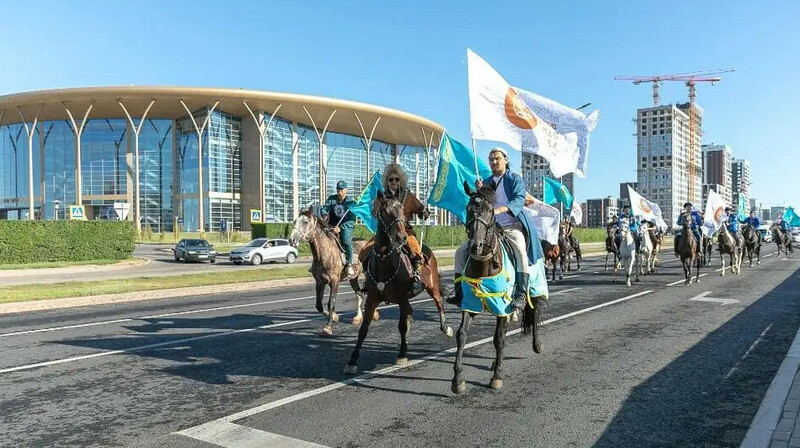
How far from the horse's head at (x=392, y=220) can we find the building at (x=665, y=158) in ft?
460

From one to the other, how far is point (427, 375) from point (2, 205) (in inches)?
4070

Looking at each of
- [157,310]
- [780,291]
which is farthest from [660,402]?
[780,291]

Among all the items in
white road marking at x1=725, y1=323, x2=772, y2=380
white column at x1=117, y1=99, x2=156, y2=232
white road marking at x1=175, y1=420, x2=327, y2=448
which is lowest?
white road marking at x1=725, y1=323, x2=772, y2=380

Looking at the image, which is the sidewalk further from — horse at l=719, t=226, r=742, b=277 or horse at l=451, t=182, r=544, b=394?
horse at l=719, t=226, r=742, b=277

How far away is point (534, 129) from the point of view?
10.4m

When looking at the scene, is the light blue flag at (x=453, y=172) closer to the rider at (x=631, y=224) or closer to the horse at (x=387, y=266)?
the horse at (x=387, y=266)

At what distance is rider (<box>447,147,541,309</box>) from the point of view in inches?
273

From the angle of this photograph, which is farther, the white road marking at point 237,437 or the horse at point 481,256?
the horse at point 481,256

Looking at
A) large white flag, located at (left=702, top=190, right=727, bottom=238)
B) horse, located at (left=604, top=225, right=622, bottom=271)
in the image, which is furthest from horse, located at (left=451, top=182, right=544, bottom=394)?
large white flag, located at (left=702, top=190, right=727, bottom=238)

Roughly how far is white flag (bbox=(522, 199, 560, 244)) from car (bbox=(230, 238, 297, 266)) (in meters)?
29.7

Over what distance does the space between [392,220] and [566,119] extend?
Answer: 18.4 ft

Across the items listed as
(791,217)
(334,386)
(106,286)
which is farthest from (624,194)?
(334,386)

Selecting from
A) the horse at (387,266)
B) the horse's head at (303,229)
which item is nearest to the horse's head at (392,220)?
the horse at (387,266)

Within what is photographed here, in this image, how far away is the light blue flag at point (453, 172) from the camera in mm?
9883
